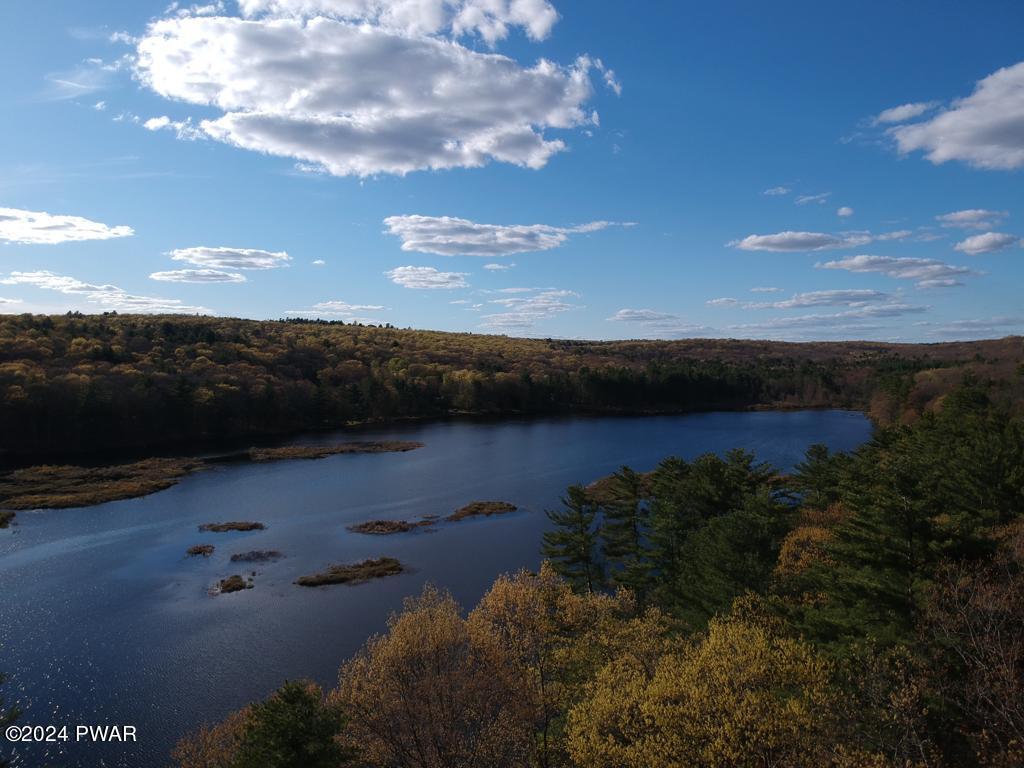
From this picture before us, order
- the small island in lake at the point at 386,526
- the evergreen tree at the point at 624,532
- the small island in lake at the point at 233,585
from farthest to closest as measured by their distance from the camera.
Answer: the small island in lake at the point at 386,526 < the small island in lake at the point at 233,585 < the evergreen tree at the point at 624,532

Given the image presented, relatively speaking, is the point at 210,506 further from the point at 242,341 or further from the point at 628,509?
the point at 242,341

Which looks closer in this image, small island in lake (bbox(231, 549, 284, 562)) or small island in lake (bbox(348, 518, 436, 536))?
small island in lake (bbox(231, 549, 284, 562))

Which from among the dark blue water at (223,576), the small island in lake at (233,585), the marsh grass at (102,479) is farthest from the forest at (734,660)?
the marsh grass at (102,479)

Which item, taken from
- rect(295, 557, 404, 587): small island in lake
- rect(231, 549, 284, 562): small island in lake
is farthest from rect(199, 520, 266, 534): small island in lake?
rect(295, 557, 404, 587): small island in lake

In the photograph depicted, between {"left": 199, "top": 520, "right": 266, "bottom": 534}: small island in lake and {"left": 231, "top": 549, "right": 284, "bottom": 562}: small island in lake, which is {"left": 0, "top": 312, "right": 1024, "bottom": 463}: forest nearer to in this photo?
{"left": 199, "top": 520, "right": 266, "bottom": 534}: small island in lake

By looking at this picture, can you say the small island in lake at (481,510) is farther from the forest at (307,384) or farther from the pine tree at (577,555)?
the forest at (307,384)
